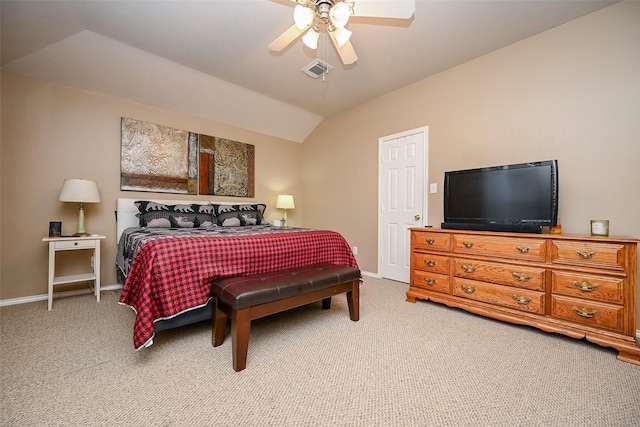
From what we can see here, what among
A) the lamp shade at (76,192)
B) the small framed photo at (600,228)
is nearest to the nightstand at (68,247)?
the lamp shade at (76,192)

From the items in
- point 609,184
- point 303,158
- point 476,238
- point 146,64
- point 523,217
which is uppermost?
point 146,64

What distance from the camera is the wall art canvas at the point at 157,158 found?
10.7 feet

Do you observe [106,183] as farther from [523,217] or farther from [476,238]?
[523,217]

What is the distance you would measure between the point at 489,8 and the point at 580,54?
0.93 meters

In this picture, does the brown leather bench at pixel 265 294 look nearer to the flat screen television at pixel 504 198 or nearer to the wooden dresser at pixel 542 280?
the wooden dresser at pixel 542 280

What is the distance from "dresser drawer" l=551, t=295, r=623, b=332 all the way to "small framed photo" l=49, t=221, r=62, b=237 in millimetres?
4599

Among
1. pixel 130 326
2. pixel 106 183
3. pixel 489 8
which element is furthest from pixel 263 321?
pixel 489 8

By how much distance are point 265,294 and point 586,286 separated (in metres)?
2.28

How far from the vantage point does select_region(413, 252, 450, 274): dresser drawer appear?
2551 mm

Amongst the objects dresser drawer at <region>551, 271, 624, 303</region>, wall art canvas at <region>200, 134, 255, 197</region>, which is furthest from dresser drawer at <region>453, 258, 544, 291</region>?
wall art canvas at <region>200, 134, 255, 197</region>

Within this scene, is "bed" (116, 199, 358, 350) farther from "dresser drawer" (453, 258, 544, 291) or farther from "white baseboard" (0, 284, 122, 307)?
"dresser drawer" (453, 258, 544, 291)

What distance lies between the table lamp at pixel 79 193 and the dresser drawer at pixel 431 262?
3.53 metres

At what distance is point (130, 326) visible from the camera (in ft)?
6.88

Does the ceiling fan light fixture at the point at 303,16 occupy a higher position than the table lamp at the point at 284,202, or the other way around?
the ceiling fan light fixture at the point at 303,16
